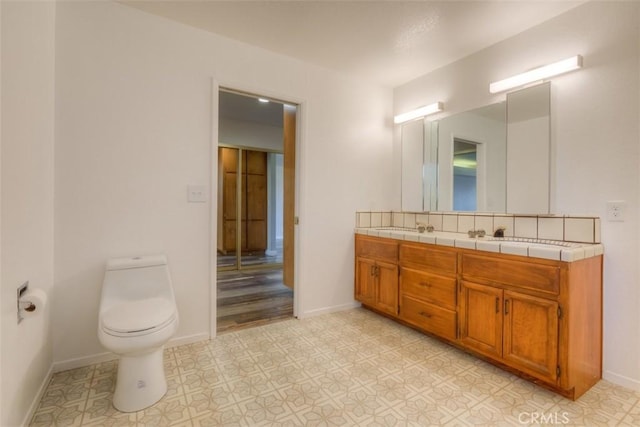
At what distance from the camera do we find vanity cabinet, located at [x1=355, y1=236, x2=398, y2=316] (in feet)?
8.91

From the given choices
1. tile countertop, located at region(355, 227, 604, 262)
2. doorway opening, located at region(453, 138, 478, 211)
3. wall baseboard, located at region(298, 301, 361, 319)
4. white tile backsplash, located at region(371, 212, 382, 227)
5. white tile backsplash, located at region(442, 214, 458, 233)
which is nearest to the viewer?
tile countertop, located at region(355, 227, 604, 262)

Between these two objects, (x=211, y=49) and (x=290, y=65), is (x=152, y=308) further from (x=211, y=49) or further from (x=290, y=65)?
(x=290, y=65)

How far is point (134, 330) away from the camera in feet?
5.11

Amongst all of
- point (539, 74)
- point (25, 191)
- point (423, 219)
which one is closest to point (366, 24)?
point (539, 74)

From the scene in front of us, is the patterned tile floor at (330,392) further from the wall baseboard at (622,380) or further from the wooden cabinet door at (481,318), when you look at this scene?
the wooden cabinet door at (481,318)

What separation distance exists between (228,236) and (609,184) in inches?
202

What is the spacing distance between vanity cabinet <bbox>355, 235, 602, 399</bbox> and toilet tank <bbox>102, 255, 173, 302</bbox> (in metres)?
1.85

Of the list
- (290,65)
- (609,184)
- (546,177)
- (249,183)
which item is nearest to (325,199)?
(290,65)

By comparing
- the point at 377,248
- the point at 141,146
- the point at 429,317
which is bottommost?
the point at 429,317

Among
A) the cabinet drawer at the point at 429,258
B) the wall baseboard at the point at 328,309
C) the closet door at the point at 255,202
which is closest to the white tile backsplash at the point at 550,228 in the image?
the cabinet drawer at the point at 429,258

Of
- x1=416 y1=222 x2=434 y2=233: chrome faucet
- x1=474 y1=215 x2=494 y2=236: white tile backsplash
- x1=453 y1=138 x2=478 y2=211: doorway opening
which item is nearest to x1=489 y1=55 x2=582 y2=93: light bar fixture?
x1=453 y1=138 x2=478 y2=211: doorway opening

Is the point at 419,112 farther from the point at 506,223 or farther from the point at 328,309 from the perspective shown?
the point at 328,309

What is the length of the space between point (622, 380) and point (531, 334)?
63 cm

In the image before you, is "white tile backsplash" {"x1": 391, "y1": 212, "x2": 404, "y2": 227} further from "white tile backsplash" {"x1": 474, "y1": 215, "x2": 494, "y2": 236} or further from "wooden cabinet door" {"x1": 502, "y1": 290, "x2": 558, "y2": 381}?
"wooden cabinet door" {"x1": 502, "y1": 290, "x2": 558, "y2": 381}
